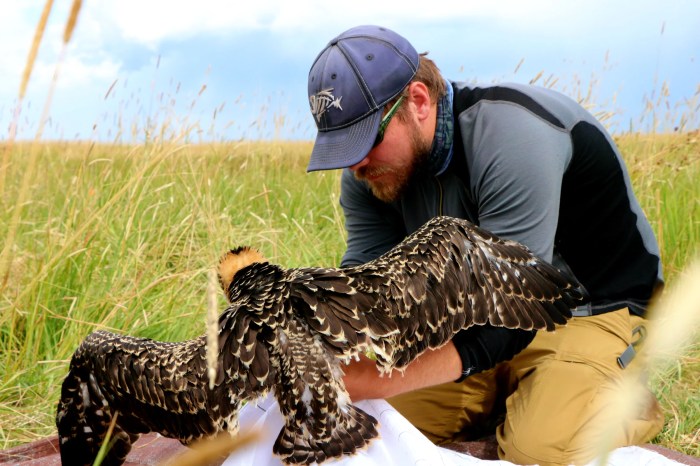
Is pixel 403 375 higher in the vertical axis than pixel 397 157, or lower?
lower

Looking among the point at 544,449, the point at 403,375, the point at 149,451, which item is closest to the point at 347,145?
the point at 403,375

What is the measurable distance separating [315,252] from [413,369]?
351cm

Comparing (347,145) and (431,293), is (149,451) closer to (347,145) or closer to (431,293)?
(347,145)

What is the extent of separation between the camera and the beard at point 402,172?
3648 mm

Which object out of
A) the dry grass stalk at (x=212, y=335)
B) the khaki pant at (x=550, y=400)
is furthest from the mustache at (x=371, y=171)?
the dry grass stalk at (x=212, y=335)

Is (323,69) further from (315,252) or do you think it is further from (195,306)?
(315,252)

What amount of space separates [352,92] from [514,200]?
0.89 metres

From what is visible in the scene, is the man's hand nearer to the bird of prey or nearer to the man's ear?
the bird of prey

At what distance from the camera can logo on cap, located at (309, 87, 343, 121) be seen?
138 inches

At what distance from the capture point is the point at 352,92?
Answer: 11.4 feet

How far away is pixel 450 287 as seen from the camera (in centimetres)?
280

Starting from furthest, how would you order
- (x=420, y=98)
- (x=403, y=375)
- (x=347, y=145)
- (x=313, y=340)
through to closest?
1. (x=420, y=98)
2. (x=347, y=145)
3. (x=403, y=375)
4. (x=313, y=340)

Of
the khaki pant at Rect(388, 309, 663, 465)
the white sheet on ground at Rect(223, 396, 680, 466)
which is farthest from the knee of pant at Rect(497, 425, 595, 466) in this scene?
the white sheet on ground at Rect(223, 396, 680, 466)

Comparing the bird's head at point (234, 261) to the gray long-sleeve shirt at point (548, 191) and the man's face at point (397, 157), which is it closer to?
the man's face at point (397, 157)
